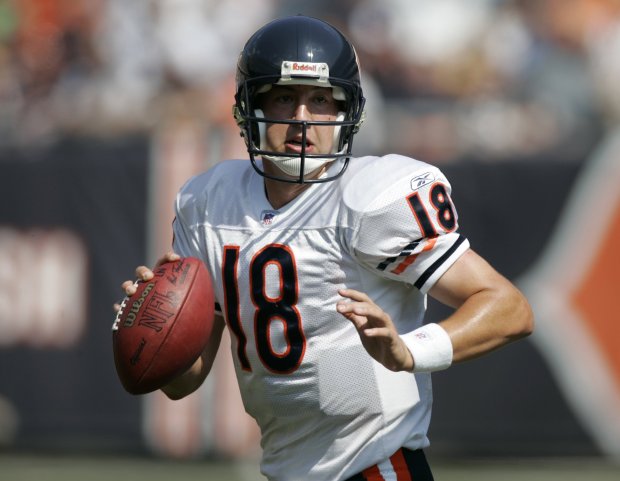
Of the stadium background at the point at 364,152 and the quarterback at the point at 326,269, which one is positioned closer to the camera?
the quarterback at the point at 326,269

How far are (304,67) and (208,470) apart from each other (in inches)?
140

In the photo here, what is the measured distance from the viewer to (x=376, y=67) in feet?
23.3

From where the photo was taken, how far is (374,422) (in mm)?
2553

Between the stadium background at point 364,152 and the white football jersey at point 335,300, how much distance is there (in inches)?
123

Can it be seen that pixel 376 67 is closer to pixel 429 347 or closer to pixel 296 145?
pixel 296 145

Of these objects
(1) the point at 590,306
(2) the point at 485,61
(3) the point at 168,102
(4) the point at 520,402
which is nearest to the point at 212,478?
(4) the point at 520,402

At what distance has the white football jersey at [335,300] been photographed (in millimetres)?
2463

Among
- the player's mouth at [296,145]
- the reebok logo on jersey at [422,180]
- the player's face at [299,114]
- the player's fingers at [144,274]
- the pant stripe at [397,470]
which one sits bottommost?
the pant stripe at [397,470]

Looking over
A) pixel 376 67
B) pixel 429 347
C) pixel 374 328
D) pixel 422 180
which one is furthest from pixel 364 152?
pixel 374 328

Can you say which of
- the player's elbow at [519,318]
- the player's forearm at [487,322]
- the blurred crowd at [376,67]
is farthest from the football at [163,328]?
the blurred crowd at [376,67]

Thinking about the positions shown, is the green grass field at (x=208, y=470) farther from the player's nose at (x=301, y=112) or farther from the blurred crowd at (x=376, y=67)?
the player's nose at (x=301, y=112)

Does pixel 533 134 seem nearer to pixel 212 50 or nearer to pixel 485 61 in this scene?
pixel 485 61

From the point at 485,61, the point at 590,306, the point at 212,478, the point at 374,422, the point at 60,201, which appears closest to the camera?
the point at 374,422

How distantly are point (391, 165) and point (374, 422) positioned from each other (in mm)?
602
